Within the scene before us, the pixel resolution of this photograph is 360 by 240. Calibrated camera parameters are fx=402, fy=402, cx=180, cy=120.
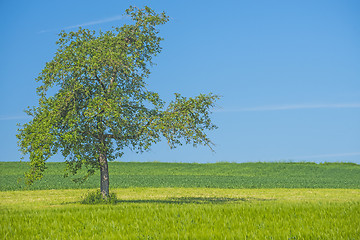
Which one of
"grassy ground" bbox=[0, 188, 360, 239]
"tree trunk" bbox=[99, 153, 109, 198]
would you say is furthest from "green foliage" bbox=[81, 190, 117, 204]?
"grassy ground" bbox=[0, 188, 360, 239]

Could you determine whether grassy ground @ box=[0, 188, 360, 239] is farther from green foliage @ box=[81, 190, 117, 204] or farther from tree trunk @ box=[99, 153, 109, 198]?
tree trunk @ box=[99, 153, 109, 198]

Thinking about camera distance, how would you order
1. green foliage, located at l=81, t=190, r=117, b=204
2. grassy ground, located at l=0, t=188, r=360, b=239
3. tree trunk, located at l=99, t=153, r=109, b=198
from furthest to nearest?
tree trunk, located at l=99, t=153, r=109, b=198 < green foliage, located at l=81, t=190, r=117, b=204 < grassy ground, located at l=0, t=188, r=360, b=239

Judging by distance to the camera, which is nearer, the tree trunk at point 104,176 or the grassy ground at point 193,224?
the grassy ground at point 193,224

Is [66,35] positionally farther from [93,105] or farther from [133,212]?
[133,212]

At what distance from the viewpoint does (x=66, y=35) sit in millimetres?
24234

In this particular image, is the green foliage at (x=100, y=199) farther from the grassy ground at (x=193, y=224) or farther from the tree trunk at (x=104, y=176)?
the grassy ground at (x=193, y=224)

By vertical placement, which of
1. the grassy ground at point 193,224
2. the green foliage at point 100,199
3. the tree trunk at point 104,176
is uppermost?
the tree trunk at point 104,176

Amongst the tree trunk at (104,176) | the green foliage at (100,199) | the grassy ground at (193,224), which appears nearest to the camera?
the grassy ground at (193,224)

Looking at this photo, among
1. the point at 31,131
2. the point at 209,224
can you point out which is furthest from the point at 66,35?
the point at 209,224

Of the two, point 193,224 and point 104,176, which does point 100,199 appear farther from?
point 193,224

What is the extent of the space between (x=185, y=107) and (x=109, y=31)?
6879 millimetres

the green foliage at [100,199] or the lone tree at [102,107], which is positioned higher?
the lone tree at [102,107]

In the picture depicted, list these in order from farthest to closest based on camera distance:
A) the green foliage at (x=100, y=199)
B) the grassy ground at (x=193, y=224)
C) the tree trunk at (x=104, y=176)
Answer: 1. the tree trunk at (x=104, y=176)
2. the green foliage at (x=100, y=199)
3. the grassy ground at (x=193, y=224)

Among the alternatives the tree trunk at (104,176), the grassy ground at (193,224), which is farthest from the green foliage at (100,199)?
the grassy ground at (193,224)
